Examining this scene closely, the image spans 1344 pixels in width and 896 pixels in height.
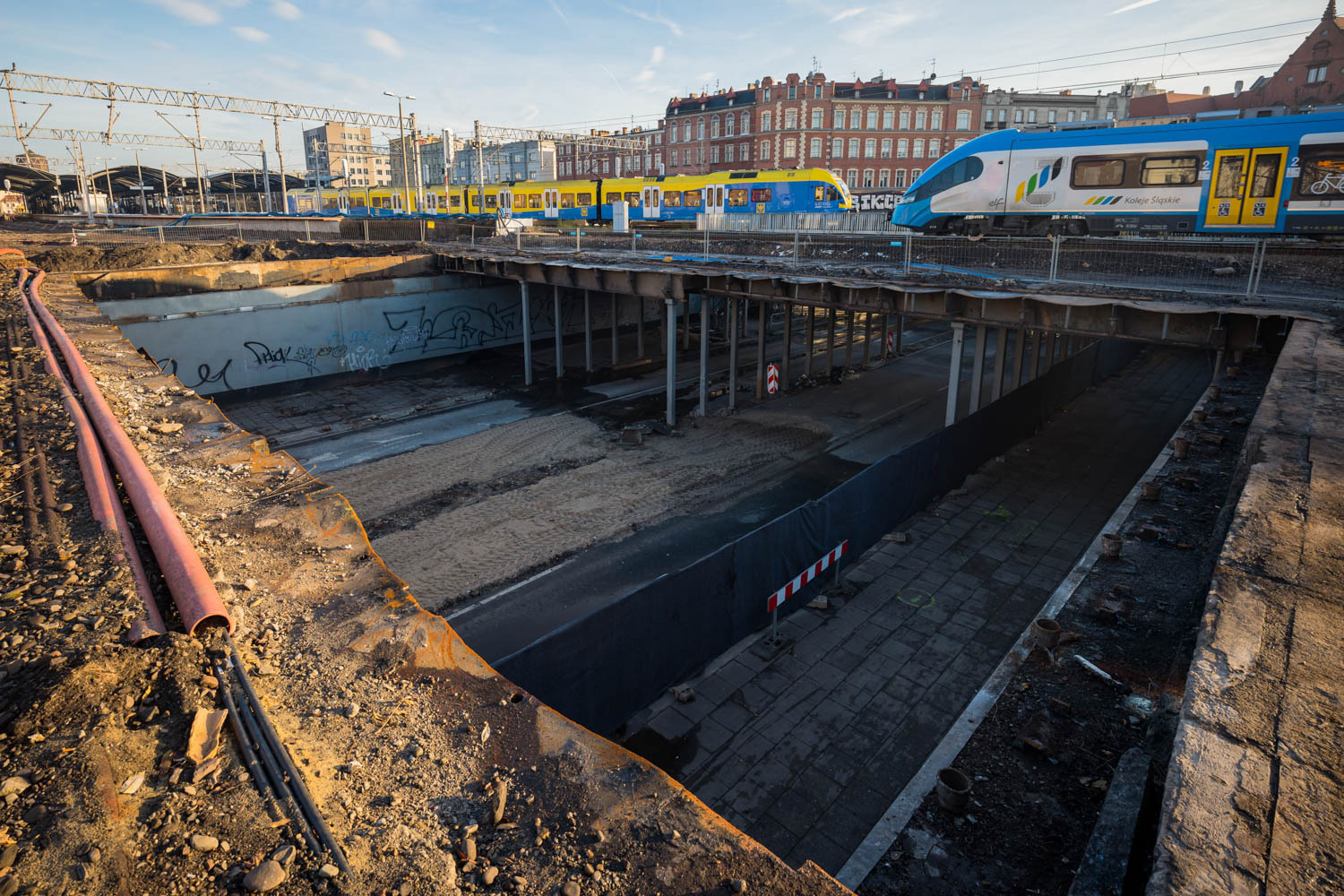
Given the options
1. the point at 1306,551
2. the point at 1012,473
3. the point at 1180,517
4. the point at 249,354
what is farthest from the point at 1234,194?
the point at 249,354

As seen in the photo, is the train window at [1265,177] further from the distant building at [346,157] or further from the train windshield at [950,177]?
the distant building at [346,157]

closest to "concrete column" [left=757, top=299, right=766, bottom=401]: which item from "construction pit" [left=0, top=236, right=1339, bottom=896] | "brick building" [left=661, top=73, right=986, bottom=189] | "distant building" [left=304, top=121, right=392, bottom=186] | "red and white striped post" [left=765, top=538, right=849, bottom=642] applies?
"red and white striped post" [left=765, top=538, right=849, bottom=642]

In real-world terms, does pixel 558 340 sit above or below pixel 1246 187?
below

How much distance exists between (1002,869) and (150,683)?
5.99 meters

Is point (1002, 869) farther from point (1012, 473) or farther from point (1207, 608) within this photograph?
point (1012, 473)

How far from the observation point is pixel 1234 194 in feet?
57.5

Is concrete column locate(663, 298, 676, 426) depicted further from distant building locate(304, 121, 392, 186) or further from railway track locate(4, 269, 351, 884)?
distant building locate(304, 121, 392, 186)

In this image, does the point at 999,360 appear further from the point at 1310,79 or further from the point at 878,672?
the point at 1310,79

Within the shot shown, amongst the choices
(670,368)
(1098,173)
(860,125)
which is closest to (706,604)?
(670,368)

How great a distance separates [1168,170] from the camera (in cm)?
1798

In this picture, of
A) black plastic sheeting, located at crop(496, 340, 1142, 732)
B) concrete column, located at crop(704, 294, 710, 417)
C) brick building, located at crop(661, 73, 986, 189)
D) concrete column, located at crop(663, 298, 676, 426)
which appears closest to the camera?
black plastic sheeting, located at crop(496, 340, 1142, 732)

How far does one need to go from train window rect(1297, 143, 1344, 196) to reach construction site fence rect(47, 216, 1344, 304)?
1.22 m

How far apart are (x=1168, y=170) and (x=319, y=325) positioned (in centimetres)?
2602

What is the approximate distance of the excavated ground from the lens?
286cm
